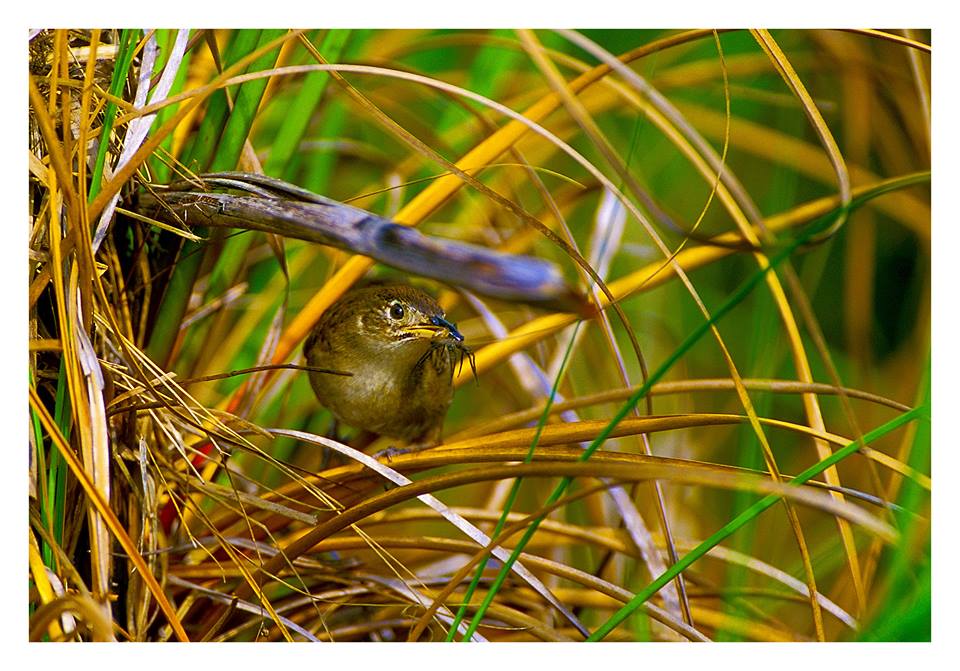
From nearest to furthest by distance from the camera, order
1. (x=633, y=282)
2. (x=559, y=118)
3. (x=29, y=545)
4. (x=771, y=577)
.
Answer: (x=29, y=545) → (x=771, y=577) → (x=633, y=282) → (x=559, y=118)

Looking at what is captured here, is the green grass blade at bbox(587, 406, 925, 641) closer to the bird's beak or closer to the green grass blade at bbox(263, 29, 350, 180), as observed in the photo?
the bird's beak

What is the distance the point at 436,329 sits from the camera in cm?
129

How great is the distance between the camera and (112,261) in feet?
3.64

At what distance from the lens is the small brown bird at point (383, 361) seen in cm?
137

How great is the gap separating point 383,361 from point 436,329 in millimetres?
163

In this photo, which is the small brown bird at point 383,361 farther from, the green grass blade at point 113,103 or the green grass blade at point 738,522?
the green grass blade at point 738,522

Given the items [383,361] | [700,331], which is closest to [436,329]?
[383,361]

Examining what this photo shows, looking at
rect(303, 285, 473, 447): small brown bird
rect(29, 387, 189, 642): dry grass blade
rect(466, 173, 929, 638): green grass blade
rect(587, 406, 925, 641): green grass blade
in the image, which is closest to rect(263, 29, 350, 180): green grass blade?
rect(303, 285, 473, 447): small brown bird

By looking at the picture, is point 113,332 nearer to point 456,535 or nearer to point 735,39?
point 456,535

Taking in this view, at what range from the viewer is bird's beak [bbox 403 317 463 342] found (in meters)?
1.24

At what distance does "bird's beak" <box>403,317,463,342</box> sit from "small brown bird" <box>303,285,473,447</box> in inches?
0.5

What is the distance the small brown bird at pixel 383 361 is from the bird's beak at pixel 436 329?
0.5 inches
